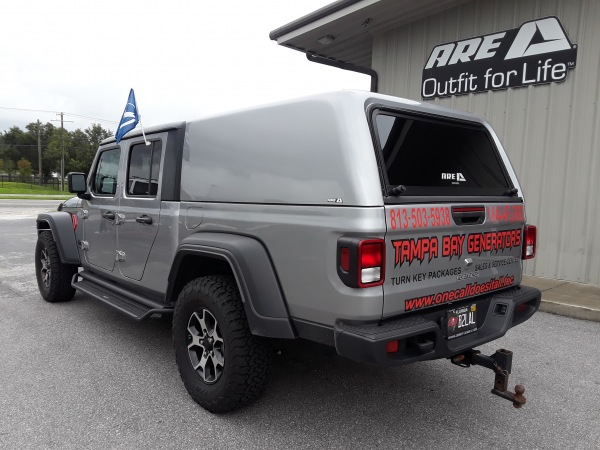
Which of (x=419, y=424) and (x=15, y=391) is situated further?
(x=15, y=391)

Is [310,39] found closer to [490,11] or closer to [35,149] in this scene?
[490,11]

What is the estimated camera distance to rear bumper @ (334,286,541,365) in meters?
2.19

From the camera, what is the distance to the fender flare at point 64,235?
16.3 feet

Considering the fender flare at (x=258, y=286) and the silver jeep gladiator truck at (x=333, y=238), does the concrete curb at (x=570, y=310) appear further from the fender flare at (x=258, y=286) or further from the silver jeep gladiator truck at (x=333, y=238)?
the fender flare at (x=258, y=286)

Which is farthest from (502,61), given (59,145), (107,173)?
(59,145)

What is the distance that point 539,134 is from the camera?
6668 millimetres

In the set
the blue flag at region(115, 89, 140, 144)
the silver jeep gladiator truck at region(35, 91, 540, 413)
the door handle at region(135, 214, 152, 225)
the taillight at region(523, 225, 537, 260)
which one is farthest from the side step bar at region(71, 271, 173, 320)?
the taillight at region(523, 225, 537, 260)

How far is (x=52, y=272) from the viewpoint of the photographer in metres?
5.21

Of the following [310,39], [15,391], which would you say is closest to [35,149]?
[310,39]

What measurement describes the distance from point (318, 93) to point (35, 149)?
275ft

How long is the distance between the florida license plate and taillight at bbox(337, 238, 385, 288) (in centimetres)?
61

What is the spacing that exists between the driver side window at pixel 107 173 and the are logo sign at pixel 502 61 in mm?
5715

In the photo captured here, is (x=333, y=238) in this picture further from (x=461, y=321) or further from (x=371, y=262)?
(x=461, y=321)

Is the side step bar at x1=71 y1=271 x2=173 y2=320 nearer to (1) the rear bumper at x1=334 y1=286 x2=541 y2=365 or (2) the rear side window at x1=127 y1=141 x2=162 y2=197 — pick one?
(2) the rear side window at x1=127 y1=141 x2=162 y2=197
